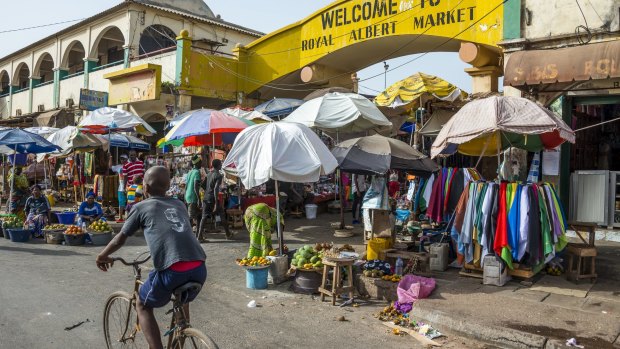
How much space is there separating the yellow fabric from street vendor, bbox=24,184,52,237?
27.4 feet

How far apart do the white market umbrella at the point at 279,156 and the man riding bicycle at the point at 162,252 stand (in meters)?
3.52

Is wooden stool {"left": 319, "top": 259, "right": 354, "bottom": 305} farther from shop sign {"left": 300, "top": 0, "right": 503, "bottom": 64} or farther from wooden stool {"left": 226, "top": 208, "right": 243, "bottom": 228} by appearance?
shop sign {"left": 300, "top": 0, "right": 503, "bottom": 64}

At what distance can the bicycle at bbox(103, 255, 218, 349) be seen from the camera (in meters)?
3.61

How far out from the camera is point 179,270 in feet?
11.8

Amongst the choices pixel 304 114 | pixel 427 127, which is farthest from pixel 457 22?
pixel 304 114

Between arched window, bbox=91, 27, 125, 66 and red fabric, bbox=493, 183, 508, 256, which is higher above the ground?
arched window, bbox=91, 27, 125, 66

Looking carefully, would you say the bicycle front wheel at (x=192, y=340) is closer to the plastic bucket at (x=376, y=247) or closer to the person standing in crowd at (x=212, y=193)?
the plastic bucket at (x=376, y=247)

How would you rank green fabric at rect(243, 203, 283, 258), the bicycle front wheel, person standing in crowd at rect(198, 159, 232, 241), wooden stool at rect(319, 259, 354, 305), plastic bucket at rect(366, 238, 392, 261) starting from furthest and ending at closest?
person standing in crowd at rect(198, 159, 232, 241), green fabric at rect(243, 203, 283, 258), plastic bucket at rect(366, 238, 392, 261), wooden stool at rect(319, 259, 354, 305), the bicycle front wheel

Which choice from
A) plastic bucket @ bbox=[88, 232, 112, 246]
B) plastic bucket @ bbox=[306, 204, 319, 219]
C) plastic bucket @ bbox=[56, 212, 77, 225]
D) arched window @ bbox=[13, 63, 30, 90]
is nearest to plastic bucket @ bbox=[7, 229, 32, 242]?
plastic bucket @ bbox=[56, 212, 77, 225]

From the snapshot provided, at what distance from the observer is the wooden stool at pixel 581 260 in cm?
718

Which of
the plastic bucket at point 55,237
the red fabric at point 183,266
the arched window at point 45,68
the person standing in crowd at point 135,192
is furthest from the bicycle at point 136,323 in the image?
the arched window at point 45,68

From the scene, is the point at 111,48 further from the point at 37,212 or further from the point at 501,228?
the point at 501,228

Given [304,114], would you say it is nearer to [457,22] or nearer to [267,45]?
[457,22]

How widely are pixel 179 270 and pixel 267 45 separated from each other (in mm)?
16323
